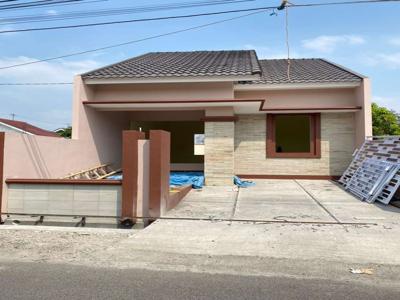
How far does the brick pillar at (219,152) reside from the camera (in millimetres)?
13438

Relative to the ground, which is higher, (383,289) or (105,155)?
(105,155)

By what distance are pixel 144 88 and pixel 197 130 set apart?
208 inches

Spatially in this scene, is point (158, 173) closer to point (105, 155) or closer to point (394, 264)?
point (394, 264)

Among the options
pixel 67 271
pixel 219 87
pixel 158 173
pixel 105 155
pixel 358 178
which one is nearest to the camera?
pixel 67 271

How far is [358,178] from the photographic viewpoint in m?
11.9

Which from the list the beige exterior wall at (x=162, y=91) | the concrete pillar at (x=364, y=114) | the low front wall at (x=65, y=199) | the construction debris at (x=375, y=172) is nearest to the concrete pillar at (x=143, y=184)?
the low front wall at (x=65, y=199)

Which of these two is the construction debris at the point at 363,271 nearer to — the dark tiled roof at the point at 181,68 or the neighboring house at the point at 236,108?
the neighboring house at the point at 236,108

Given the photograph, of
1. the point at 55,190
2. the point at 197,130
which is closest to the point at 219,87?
the point at 197,130

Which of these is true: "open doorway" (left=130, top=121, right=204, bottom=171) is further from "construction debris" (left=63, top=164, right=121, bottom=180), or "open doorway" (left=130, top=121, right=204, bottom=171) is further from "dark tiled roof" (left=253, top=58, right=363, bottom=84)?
"dark tiled roof" (left=253, top=58, right=363, bottom=84)

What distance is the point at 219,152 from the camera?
13.5 metres

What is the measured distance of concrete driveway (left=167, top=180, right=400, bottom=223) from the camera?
8.16 metres

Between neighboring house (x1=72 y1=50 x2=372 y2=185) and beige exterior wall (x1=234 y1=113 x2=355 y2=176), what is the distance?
39mm

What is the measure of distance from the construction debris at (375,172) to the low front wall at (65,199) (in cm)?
670

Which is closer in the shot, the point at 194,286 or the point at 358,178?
the point at 194,286
